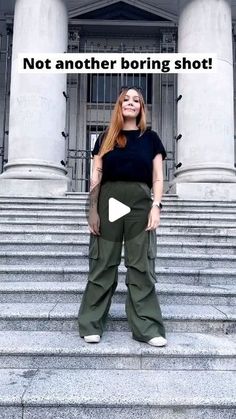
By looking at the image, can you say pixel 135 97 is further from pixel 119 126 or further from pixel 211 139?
pixel 211 139

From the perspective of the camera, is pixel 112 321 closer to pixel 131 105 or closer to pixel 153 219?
pixel 153 219

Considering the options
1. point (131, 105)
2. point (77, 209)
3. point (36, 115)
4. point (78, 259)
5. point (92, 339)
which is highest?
point (36, 115)

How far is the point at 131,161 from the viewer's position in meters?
3.52

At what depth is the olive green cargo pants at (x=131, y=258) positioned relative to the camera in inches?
140

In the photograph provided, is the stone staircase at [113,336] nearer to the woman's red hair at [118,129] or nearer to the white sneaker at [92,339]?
the white sneaker at [92,339]

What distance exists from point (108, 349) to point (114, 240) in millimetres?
862

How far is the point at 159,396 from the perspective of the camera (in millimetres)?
2949

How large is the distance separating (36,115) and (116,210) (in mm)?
6280

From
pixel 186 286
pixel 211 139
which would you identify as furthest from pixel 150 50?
pixel 186 286

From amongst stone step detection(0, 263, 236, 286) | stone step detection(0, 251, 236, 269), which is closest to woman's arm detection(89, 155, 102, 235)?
stone step detection(0, 263, 236, 286)

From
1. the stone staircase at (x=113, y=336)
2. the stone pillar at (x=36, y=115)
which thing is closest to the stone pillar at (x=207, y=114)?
the stone staircase at (x=113, y=336)

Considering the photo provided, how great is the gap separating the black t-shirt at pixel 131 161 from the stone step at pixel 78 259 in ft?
8.17

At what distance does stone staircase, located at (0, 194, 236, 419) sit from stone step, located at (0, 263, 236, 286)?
0.01m

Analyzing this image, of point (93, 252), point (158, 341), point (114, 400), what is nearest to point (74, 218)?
point (93, 252)
